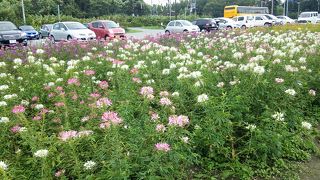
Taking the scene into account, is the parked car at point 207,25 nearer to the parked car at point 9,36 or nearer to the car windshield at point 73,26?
the car windshield at point 73,26

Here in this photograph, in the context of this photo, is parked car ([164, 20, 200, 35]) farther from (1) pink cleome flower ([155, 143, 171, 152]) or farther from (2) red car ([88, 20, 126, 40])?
(1) pink cleome flower ([155, 143, 171, 152])

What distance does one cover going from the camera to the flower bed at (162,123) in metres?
2.95

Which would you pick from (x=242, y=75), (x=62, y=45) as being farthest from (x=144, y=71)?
(x=62, y=45)

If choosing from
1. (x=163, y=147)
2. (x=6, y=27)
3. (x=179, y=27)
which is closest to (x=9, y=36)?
(x=6, y=27)

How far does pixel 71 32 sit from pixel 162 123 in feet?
58.8

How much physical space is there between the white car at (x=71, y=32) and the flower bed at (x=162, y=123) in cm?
1447

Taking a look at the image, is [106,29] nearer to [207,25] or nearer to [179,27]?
[179,27]

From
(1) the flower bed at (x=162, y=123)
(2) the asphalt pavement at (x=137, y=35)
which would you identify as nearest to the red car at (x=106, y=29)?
(2) the asphalt pavement at (x=137, y=35)

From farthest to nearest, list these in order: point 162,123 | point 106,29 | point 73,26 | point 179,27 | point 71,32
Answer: point 179,27 → point 106,29 → point 73,26 → point 71,32 → point 162,123

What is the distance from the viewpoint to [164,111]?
139 inches

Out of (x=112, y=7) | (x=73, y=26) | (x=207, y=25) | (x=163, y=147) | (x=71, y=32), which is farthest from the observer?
(x=112, y=7)

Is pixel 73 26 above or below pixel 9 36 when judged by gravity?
above

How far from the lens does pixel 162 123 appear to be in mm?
3268

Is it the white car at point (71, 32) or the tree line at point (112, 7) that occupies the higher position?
the tree line at point (112, 7)
